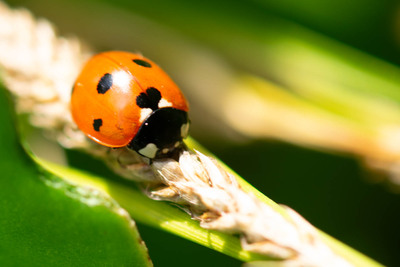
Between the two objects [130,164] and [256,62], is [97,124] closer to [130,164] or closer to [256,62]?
[130,164]

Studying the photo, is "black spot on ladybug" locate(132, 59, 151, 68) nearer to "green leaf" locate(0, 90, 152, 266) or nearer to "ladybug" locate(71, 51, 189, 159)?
"ladybug" locate(71, 51, 189, 159)

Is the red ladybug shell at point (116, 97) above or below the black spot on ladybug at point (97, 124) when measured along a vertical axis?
above

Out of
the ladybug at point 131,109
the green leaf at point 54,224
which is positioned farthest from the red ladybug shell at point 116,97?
the green leaf at point 54,224

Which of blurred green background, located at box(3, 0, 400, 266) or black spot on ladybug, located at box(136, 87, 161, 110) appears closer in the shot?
black spot on ladybug, located at box(136, 87, 161, 110)

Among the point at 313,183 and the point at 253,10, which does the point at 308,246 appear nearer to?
the point at 313,183

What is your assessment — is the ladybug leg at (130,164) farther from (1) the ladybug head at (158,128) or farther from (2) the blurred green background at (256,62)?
(2) the blurred green background at (256,62)

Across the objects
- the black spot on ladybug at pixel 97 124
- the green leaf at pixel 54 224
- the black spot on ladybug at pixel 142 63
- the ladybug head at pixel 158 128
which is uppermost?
the black spot on ladybug at pixel 142 63


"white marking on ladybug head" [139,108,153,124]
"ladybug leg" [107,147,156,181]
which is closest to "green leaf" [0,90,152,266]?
"ladybug leg" [107,147,156,181]

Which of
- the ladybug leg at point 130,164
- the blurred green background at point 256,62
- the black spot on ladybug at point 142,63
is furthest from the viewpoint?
the blurred green background at point 256,62
